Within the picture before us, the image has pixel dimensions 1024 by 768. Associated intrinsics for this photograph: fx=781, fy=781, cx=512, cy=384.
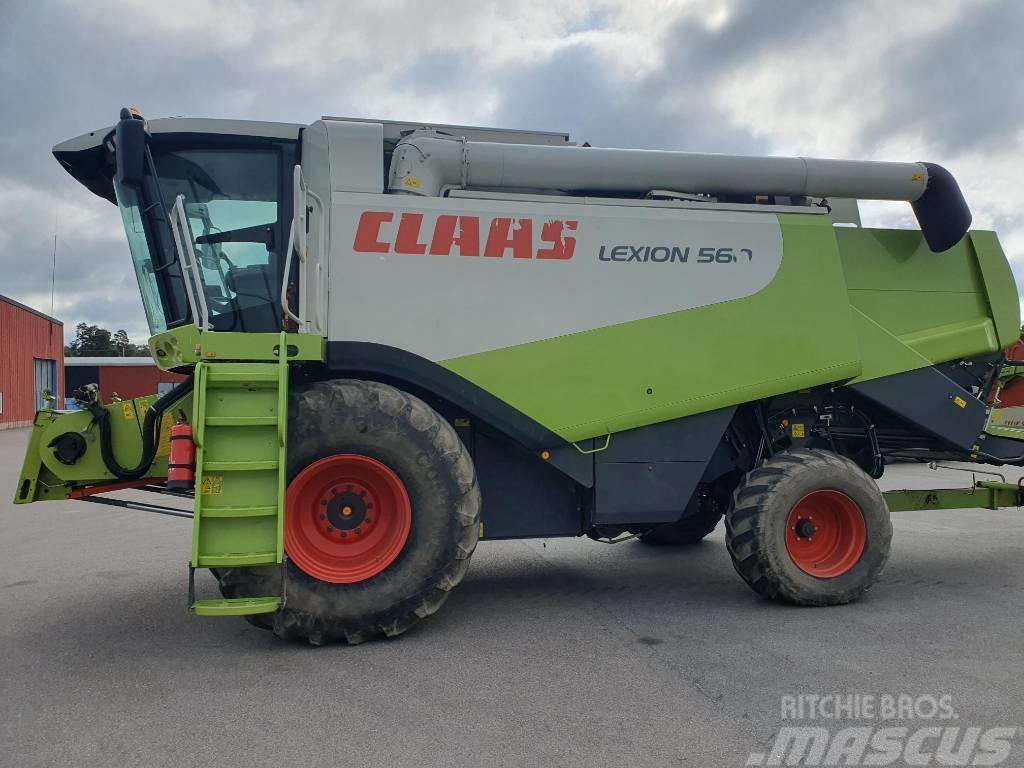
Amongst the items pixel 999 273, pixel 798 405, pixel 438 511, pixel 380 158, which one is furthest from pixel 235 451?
pixel 999 273

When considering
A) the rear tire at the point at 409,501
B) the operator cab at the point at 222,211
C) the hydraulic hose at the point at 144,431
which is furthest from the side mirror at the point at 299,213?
the hydraulic hose at the point at 144,431

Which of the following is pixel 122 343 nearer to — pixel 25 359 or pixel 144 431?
pixel 25 359

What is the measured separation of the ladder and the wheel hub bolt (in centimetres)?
346

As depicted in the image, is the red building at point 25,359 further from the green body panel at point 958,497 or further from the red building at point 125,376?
the green body panel at point 958,497

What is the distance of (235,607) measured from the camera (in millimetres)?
4105

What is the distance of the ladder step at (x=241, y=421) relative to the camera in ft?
14.0

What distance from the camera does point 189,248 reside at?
4789mm

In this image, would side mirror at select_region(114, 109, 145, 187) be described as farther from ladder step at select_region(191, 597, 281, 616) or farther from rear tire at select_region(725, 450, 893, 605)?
rear tire at select_region(725, 450, 893, 605)

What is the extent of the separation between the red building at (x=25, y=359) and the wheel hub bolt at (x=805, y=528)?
29.8 metres

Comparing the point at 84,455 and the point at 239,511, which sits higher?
the point at 84,455

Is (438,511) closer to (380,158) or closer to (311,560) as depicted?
(311,560)

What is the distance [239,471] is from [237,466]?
0.12 feet

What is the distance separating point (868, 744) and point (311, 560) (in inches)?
118

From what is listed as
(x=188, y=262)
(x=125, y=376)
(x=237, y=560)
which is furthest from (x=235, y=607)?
(x=125, y=376)
